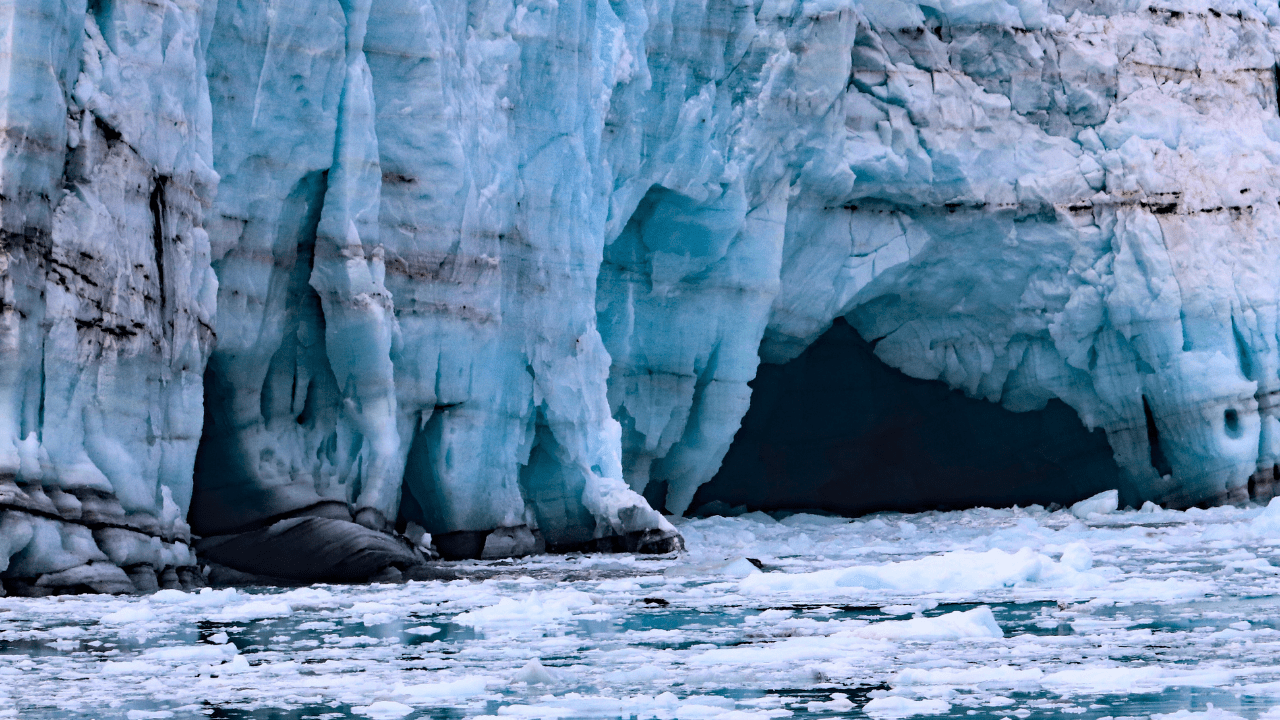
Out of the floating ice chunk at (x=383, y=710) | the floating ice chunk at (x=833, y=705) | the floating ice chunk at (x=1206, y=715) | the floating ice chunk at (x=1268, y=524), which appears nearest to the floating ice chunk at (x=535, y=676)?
the floating ice chunk at (x=383, y=710)

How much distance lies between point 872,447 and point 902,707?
52.4 feet

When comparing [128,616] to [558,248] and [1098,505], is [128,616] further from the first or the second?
[1098,505]

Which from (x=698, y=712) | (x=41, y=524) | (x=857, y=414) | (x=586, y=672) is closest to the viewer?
(x=698, y=712)

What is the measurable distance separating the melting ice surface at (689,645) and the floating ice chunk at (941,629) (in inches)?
0.5

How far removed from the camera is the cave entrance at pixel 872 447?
64.2 feet

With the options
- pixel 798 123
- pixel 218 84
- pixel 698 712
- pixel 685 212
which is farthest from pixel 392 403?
pixel 698 712

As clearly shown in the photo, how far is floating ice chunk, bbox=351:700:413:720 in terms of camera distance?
169 inches

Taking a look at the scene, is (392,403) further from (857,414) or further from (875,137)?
(857,414)

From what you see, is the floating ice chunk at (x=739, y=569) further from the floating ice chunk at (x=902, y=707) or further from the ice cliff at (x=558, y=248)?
the floating ice chunk at (x=902, y=707)

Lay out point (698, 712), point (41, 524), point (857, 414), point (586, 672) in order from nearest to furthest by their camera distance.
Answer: point (698, 712)
point (586, 672)
point (41, 524)
point (857, 414)

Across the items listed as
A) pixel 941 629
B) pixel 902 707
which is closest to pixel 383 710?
pixel 902 707

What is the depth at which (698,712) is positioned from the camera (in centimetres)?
434

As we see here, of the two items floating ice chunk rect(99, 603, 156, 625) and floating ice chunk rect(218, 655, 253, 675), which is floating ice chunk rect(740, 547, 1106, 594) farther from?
floating ice chunk rect(218, 655, 253, 675)

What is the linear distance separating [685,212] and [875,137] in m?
2.77
